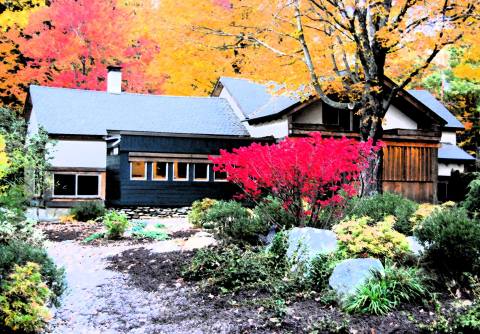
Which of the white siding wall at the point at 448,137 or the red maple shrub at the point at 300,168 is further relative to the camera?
the white siding wall at the point at 448,137

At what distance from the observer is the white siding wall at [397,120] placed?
2358 cm

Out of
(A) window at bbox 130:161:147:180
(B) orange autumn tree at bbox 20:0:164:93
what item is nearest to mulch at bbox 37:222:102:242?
(A) window at bbox 130:161:147:180

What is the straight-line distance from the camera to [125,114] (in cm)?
2298

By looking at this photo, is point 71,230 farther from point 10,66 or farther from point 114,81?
point 10,66

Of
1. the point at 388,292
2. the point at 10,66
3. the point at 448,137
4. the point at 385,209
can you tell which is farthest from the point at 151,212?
the point at 448,137

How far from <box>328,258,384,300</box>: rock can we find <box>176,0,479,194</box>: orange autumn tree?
318 inches

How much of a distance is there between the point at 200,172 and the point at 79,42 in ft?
37.3

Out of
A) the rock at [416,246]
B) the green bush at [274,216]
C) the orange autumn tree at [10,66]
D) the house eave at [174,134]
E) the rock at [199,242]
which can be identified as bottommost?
the rock at [199,242]

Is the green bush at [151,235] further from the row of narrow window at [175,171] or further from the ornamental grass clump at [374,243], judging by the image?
the row of narrow window at [175,171]

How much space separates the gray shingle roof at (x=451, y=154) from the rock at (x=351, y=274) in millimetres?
21924

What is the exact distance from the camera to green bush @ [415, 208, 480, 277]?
701cm

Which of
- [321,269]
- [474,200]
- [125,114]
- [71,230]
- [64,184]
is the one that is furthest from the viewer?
[125,114]

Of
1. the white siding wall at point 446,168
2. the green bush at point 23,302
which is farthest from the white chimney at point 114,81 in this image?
the green bush at point 23,302

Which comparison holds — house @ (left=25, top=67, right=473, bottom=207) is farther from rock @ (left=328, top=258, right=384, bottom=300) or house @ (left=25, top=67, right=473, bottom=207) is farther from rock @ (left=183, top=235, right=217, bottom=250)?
rock @ (left=328, top=258, right=384, bottom=300)
